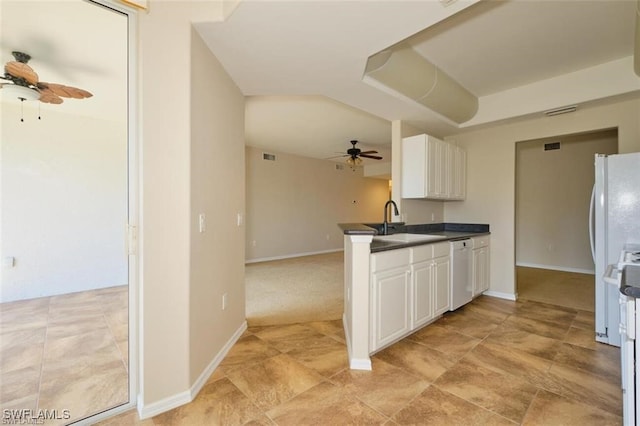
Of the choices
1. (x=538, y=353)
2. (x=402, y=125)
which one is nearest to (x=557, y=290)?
(x=538, y=353)

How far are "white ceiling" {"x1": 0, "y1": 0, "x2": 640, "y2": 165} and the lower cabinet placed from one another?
1.57 m

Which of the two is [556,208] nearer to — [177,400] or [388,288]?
[388,288]

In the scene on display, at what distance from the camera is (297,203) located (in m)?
7.13

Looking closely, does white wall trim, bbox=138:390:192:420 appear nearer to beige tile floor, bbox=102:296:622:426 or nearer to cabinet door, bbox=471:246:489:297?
beige tile floor, bbox=102:296:622:426

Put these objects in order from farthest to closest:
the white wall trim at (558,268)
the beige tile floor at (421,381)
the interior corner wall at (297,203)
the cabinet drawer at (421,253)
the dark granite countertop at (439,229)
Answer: the interior corner wall at (297,203) → the white wall trim at (558,268) → the dark granite countertop at (439,229) → the cabinet drawer at (421,253) → the beige tile floor at (421,381)

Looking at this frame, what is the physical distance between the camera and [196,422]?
1.51 m

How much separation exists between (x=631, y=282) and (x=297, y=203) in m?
6.31

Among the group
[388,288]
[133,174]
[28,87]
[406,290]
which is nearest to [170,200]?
[133,174]

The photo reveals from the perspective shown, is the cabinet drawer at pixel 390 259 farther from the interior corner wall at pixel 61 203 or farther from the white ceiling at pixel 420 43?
the interior corner wall at pixel 61 203

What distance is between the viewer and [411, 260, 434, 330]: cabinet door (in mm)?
2432

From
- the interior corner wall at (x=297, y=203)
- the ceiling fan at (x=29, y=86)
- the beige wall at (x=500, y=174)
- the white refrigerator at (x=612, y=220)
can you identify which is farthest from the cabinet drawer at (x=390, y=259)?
the interior corner wall at (x=297, y=203)

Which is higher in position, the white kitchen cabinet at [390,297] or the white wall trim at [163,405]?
the white kitchen cabinet at [390,297]

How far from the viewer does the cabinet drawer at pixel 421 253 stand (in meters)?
2.40

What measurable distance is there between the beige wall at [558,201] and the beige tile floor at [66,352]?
20.6 feet
